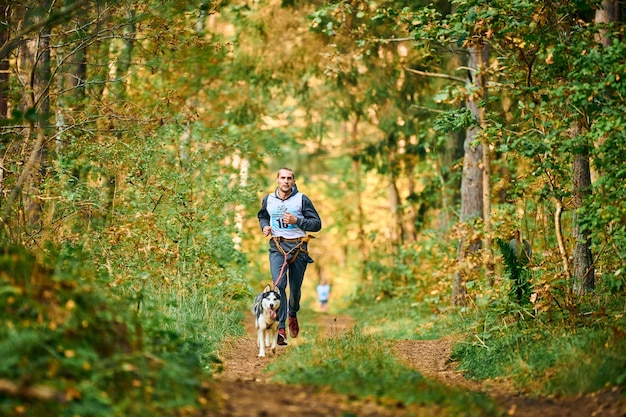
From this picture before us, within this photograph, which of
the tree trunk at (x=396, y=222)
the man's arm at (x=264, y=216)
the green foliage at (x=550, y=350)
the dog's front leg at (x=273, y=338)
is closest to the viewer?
the green foliage at (x=550, y=350)

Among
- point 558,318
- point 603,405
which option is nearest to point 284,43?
point 558,318

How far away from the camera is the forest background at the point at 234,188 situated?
6.12 metres

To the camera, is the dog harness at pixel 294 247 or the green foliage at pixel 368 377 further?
the dog harness at pixel 294 247

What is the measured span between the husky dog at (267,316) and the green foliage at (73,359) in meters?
3.95

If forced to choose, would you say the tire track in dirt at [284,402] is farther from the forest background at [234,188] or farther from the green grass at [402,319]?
the green grass at [402,319]

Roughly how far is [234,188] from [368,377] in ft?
31.1

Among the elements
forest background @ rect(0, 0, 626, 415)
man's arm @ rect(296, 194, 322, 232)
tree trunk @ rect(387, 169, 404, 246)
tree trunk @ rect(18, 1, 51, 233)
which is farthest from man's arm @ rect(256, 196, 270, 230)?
tree trunk @ rect(387, 169, 404, 246)

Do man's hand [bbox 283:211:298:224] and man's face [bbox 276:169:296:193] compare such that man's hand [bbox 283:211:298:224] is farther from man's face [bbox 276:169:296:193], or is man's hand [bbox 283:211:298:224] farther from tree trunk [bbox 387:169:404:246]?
tree trunk [bbox 387:169:404:246]

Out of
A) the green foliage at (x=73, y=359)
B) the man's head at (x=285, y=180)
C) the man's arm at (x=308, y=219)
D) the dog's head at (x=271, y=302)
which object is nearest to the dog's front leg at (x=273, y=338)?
the dog's head at (x=271, y=302)

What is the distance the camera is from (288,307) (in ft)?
38.2

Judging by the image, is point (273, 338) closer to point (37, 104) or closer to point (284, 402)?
point (37, 104)

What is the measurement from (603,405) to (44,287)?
4.36 metres

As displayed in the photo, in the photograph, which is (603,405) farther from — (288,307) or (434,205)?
(434,205)

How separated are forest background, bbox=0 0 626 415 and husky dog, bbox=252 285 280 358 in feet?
2.21
